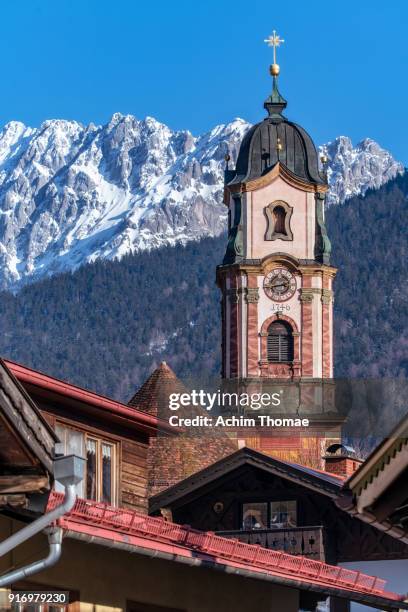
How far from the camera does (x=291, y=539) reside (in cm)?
4588

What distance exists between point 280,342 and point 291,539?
54.8m

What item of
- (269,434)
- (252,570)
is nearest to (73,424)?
(252,570)

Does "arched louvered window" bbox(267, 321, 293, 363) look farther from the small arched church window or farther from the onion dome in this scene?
the onion dome

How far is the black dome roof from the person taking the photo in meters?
103

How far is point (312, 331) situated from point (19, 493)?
8280 cm

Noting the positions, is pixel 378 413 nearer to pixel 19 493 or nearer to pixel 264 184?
pixel 19 493

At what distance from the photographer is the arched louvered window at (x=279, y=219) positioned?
102 metres

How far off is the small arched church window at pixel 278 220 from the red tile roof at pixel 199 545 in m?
69.8

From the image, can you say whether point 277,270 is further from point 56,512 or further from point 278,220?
point 56,512

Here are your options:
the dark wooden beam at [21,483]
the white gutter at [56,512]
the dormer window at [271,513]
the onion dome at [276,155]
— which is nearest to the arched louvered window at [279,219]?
the onion dome at [276,155]

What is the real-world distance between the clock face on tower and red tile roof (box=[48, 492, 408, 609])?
223 feet

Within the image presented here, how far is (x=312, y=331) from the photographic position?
100688mm

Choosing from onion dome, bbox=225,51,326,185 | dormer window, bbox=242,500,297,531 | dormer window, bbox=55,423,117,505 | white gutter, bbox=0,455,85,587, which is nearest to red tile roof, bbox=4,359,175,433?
dormer window, bbox=55,423,117,505

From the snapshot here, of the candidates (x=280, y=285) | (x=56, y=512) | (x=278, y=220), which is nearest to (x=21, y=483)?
(x=56, y=512)
